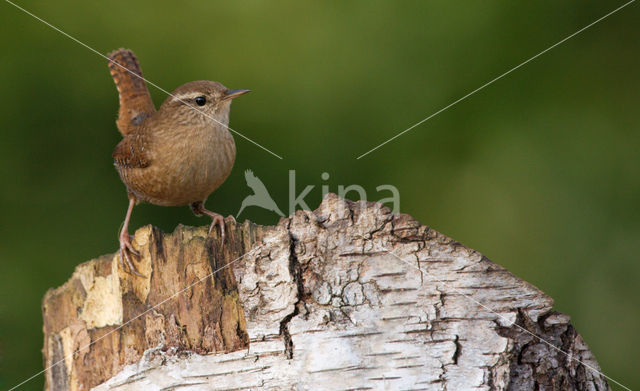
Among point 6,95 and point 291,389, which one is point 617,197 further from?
point 6,95

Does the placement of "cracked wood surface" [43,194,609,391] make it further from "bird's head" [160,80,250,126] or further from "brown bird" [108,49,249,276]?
"bird's head" [160,80,250,126]

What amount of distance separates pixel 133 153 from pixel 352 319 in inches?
78.0

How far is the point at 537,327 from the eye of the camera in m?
2.60

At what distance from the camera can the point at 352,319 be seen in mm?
2645

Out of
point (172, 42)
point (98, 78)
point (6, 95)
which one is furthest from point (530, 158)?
point (6, 95)

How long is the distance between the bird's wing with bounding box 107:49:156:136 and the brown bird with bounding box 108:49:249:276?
23.6 inches

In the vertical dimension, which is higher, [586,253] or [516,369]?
[586,253]

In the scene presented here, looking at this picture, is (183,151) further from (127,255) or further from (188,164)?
(127,255)

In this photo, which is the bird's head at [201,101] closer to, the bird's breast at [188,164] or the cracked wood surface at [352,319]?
the bird's breast at [188,164]

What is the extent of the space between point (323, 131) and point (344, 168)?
29 centimetres

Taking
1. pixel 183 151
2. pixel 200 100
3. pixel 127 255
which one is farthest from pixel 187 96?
pixel 127 255

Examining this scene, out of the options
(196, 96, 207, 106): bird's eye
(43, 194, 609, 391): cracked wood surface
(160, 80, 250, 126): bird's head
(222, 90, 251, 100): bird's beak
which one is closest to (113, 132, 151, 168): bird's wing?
(160, 80, 250, 126): bird's head

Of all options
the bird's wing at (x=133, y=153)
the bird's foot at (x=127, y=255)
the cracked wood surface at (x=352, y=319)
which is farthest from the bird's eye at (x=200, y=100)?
the cracked wood surface at (x=352, y=319)

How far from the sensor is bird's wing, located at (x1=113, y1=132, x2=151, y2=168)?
403 cm
